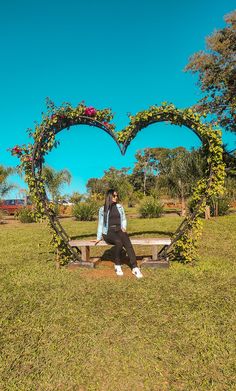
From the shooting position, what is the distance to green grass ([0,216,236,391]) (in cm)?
287

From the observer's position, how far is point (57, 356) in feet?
10.6

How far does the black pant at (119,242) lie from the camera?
242 inches

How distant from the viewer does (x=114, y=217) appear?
21.4 ft

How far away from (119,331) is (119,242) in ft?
8.59

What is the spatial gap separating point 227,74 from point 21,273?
13848 mm

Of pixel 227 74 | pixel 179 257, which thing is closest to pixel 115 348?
pixel 179 257

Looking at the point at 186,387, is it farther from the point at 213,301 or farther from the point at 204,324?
the point at 213,301

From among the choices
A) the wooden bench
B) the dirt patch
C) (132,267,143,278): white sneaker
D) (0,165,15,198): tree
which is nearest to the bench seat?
the wooden bench

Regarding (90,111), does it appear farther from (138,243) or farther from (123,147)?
(138,243)

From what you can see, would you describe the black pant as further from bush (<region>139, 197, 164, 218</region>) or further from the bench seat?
bush (<region>139, 197, 164, 218</region>)

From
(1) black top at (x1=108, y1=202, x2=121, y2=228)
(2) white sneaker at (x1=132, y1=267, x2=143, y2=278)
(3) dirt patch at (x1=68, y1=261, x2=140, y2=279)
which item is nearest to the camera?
(2) white sneaker at (x1=132, y1=267, x2=143, y2=278)

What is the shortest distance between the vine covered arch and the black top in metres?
0.97

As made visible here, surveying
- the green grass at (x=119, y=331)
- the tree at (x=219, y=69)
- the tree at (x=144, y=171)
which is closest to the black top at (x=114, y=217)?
the green grass at (x=119, y=331)

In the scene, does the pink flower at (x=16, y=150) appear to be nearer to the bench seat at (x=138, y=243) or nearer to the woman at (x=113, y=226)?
the woman at (x=113, y=226)
